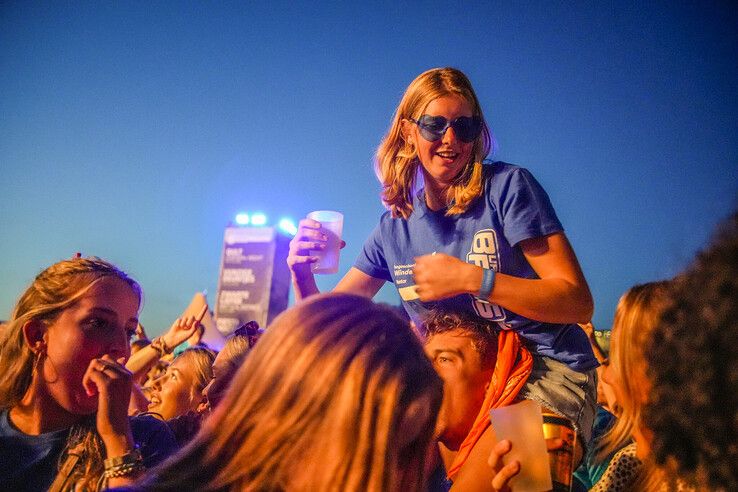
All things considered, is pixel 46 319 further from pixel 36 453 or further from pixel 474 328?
pixel 474 328

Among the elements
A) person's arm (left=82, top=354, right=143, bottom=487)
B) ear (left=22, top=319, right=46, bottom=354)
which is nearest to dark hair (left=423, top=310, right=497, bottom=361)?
person's arm (left=82, top=354, right=143, bottom=487)

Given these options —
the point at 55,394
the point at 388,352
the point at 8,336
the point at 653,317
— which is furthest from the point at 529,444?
the point at 8,336

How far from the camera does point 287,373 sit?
53.2 inches

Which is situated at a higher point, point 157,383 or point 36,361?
point 36,361

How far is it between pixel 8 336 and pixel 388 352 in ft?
6.18

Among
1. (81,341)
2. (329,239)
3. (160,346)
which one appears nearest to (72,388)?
(81,341)

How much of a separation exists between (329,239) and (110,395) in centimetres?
139

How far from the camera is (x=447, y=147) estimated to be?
9.31ft

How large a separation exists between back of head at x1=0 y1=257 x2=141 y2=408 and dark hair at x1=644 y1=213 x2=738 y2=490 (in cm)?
221

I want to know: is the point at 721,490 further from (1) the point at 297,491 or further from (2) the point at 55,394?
(2) the point at 55,394

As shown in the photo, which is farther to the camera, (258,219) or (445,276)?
(258,219)

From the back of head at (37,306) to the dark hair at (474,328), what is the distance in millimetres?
1511

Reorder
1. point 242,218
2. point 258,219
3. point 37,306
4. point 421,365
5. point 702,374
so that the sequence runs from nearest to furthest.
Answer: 1. point 702,374
2. point 421,365
3. point 37,306
4. point 258,219
5. point 242,218

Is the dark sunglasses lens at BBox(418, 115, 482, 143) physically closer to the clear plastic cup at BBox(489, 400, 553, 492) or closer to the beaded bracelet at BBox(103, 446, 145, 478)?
the clear plastic cup at BBox(489, 400, 553, 492)
